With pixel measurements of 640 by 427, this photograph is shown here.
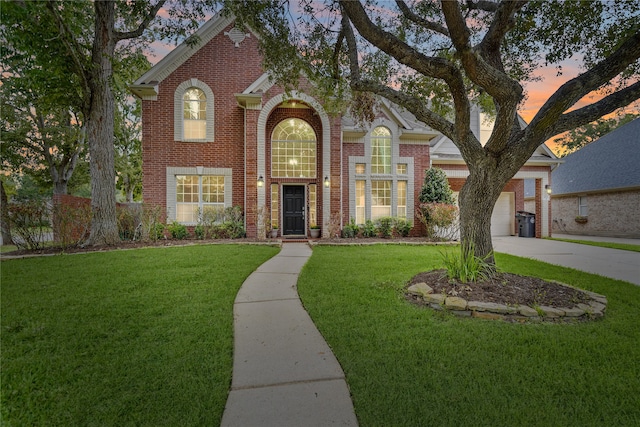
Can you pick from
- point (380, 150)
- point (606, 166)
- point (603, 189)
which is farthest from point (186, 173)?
point (606, 166)

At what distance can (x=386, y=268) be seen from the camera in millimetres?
6590

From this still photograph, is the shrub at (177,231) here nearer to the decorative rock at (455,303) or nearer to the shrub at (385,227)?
the shrub at (385,227)

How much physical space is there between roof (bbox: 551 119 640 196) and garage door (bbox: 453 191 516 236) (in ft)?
19.7

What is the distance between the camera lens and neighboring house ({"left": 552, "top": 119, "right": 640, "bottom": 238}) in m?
16.3

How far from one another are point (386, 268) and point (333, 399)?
457 cm

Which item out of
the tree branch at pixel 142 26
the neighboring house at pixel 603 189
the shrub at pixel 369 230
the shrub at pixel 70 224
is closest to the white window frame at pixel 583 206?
the neighboring house at pixel 603 189

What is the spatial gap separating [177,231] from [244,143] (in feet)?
13.8

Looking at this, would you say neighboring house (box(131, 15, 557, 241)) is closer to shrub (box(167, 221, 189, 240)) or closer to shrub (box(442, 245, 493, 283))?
shrub (box(167, 221, 189, 240))

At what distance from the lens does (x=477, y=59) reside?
12.6 ft

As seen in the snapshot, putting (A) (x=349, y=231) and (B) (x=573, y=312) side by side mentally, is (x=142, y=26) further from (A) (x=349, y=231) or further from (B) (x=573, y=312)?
(B) (x=573, y=312)

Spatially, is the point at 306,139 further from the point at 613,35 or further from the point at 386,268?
the point at 613,35

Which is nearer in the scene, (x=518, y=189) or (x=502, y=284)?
(x=502, y=284)

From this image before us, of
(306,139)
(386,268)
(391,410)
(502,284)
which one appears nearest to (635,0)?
(502,284)

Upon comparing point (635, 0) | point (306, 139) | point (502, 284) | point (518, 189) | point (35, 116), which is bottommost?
point (502, 284)
